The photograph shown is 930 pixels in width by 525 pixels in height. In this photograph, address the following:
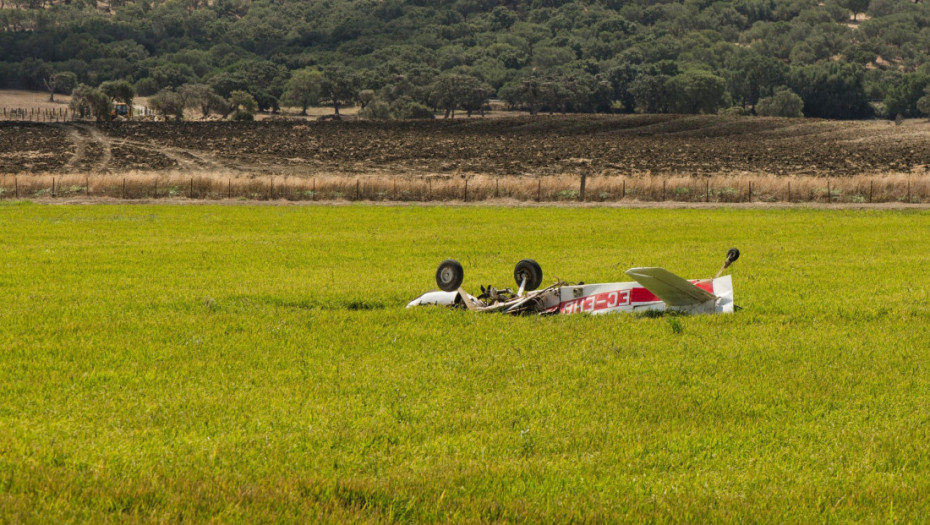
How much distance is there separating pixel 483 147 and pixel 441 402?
10178 centimetres

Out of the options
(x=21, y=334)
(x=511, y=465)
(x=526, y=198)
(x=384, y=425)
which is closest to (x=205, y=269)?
(x=21, y=334)

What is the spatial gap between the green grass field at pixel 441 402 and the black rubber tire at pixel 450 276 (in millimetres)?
860

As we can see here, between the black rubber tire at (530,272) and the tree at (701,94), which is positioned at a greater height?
the tree at (701,94)

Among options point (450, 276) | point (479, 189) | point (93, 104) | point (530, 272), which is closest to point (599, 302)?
point (530, 272)

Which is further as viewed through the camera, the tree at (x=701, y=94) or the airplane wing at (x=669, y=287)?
the tree at (x=701, y=94)

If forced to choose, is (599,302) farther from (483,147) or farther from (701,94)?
(701,94)

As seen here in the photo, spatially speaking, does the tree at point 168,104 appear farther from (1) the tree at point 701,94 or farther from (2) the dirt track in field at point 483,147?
(1) the tree at point 701,94

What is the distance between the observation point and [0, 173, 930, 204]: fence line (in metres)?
59.2

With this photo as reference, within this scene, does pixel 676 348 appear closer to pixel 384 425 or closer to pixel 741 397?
pixel 741 397

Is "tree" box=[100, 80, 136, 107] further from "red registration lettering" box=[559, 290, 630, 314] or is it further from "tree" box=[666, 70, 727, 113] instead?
"red registration lettering" box=[559, 290, 630, 314]

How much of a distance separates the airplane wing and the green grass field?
51 cm

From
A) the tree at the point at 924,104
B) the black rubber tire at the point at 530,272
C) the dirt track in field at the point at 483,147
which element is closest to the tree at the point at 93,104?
the dirt track in field at the point at 483,147

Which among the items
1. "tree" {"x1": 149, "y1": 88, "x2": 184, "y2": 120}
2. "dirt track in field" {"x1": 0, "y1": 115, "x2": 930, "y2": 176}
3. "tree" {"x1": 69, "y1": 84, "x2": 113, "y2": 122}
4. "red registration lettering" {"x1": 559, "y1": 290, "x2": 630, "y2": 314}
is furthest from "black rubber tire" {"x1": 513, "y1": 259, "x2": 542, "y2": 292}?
"tree" {"x1": 149, "y1": 88, "x2": 184, "y2": 120}

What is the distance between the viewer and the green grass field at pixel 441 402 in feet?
27.7
